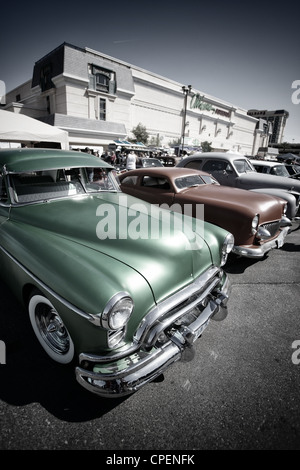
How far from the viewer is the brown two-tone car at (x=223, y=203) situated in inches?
142

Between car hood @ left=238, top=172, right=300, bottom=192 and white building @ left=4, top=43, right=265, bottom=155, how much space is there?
22.5 m

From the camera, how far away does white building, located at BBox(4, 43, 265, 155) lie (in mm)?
25484

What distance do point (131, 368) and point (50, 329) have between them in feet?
2.93

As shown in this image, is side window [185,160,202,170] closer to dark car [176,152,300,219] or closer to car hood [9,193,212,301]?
dark car [176,152,300,219]

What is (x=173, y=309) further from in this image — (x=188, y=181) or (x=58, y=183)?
(x=188, y=181)

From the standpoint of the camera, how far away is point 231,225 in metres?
3.67

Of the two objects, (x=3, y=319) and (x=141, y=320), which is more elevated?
(x=141, y=320)

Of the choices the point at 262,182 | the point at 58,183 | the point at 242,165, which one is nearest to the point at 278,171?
the point at 242,165

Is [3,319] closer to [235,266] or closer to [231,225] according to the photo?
[231,225]

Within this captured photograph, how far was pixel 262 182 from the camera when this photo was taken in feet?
21.1

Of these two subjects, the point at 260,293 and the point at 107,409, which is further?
the point at 260,293

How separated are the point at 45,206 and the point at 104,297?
1.55 meters
